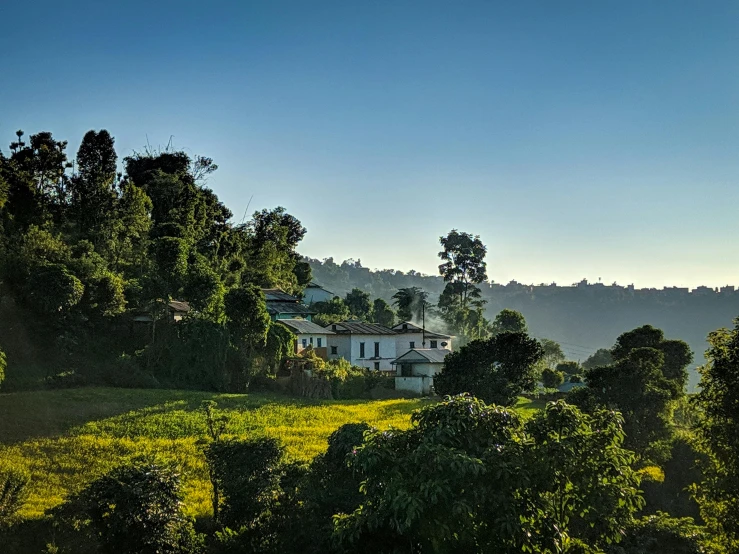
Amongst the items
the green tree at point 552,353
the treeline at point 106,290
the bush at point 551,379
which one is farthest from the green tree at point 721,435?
the green tree at point 552,353

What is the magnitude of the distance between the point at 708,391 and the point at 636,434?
1137 cm

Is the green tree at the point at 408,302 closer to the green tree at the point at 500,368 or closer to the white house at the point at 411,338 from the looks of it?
the white house at the point at 411,338

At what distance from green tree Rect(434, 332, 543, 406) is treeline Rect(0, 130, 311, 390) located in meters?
16.4

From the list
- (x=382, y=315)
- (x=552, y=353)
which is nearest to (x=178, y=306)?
(x=382, y=315)

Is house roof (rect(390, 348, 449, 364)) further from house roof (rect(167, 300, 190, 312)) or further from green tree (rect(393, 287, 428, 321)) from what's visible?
green tree (rect(393, 287, 428, 321))

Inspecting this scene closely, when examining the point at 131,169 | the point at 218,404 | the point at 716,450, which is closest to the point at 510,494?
the point at 716,450

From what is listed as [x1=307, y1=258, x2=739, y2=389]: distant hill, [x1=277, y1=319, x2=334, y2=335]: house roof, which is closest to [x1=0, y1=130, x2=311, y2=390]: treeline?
[x1=277, y1=319, x2=334, y2=335]: house roof

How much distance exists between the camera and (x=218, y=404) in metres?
31.9

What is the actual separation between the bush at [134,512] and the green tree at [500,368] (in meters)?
14.1

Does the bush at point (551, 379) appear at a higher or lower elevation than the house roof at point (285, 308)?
lower

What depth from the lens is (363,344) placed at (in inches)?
2163

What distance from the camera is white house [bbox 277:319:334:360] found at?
162ft

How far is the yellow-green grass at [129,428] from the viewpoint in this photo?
18469 millimetres

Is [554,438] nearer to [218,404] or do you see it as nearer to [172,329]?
A: [218,404]
